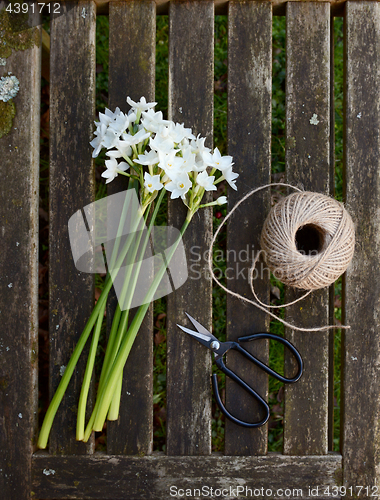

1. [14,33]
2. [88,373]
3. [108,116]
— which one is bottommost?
[88,373]

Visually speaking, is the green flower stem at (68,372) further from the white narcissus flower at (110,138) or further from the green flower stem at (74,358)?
the white narcissus flower at (110,138)

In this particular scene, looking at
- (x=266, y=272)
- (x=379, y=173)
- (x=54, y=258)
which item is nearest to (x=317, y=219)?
(x=266, y=272)

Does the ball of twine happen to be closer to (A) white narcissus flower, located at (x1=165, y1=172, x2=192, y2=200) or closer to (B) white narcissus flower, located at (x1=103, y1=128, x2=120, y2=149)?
(A) white narcissus flower, located at (x1=165, y1=172, x2=192, y2=200)

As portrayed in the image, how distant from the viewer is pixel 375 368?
1258 millimetres

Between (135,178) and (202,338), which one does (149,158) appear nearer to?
(135,178)

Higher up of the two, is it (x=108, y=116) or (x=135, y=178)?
(x=108, y=116)

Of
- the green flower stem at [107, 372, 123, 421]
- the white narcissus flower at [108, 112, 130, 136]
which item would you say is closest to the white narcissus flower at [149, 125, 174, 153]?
→ the white narcissus flower at [108, 112, 130, 136]

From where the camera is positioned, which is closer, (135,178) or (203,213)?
(135,178)

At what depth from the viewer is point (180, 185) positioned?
111cm

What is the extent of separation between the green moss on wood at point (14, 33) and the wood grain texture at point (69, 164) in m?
0.09

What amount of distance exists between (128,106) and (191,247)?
0.54 meters

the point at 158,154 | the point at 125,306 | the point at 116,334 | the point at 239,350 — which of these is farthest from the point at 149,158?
the point at 239,350

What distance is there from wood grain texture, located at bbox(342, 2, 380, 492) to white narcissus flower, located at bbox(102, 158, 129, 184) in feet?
2.58

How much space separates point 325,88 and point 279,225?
55 cm
